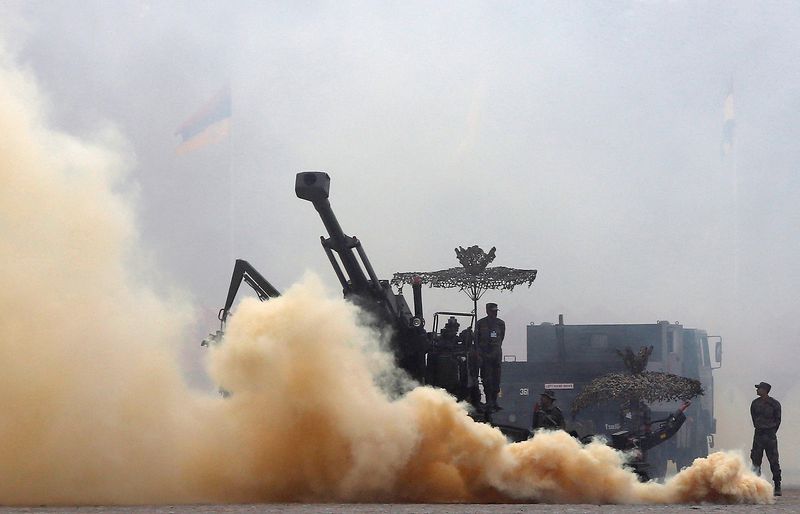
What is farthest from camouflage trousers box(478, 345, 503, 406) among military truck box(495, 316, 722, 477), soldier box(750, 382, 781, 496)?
military truck box(495, 316, 722, 477)

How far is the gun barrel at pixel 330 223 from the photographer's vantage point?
20.0 meters

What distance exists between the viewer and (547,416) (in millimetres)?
21750

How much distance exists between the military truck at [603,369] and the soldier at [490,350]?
14.0 metres

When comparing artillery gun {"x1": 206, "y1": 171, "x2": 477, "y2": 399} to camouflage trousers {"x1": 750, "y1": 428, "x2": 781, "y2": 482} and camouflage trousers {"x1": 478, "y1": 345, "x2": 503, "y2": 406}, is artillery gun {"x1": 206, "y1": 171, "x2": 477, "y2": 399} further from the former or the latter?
camouflage trousers {"x1": 750, "y1": 428, "x2": 781, "y2": 482}

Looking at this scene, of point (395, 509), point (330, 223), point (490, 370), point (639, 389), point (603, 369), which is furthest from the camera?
point (603, 369)

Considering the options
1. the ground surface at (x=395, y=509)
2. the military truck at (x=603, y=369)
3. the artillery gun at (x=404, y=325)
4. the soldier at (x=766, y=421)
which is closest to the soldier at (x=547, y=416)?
the artillery gun at (x=404, y=325)

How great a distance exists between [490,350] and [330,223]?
4.24 meters

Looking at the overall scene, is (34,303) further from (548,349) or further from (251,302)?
(548,349)

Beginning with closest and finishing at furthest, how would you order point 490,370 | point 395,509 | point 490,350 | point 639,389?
point 395,509 → point 490,370 → point 490,350 → point 639,389

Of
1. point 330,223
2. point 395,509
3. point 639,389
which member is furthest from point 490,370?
point 639,389

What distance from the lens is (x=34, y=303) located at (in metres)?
18.3

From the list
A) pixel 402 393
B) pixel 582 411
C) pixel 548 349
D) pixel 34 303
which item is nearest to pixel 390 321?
pixel 402 393

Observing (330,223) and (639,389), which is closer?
(330,223)

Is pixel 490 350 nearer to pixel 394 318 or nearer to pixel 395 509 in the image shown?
pixel 394 318
